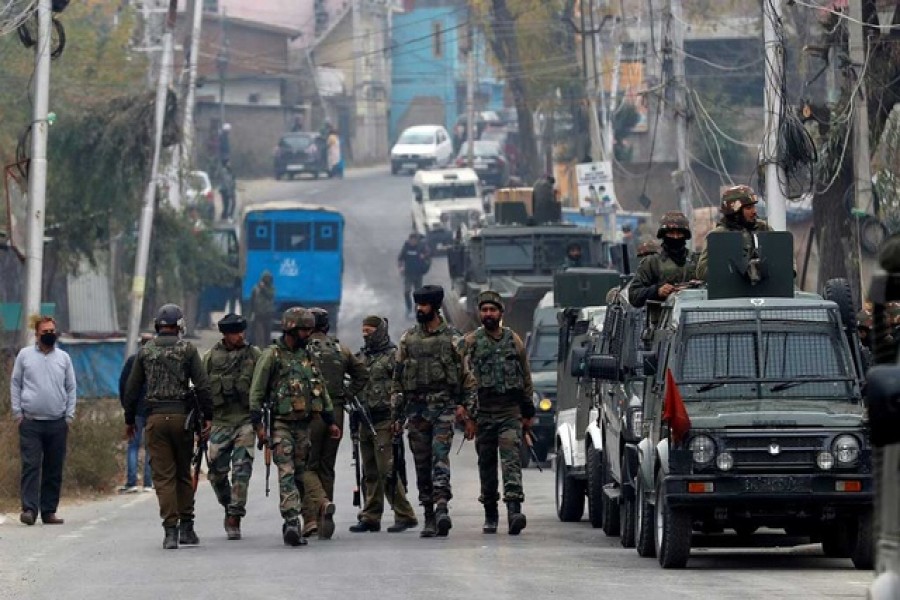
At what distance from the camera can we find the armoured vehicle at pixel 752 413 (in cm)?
1249

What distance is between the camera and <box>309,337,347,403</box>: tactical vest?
16344mm

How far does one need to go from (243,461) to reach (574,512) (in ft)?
11.1

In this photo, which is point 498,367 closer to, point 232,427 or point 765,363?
point 232,427

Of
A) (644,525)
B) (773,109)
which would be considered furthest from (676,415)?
(773,109)

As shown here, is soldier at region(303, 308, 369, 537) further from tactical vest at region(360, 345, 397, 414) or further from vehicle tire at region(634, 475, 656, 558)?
vehicle tire at region(634, 475, 656, 558)

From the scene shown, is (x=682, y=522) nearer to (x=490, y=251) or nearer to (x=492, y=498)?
(x=492, y=498)

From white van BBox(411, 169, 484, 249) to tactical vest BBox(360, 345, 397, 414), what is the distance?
4110cm

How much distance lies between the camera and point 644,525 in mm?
13688

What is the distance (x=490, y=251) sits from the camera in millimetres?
31812

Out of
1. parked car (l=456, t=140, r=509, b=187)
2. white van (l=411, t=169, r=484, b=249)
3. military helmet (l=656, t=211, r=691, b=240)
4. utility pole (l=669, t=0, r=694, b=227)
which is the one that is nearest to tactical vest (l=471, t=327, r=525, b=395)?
military helmet (l=656, t=211, r=691, b=240)

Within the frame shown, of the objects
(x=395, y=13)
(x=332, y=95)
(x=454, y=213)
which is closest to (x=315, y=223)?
(x=454, y=213)

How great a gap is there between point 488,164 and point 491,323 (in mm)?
56244

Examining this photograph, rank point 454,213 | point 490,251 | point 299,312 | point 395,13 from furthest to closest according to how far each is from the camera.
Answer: point 395,13 → point 454,213 → point 490,251 → point 299,312

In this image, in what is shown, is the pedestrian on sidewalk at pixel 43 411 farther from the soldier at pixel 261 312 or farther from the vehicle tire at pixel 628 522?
the soldier at pixel 261 312
